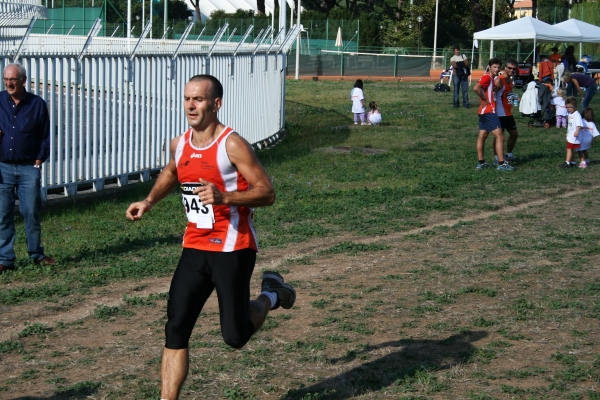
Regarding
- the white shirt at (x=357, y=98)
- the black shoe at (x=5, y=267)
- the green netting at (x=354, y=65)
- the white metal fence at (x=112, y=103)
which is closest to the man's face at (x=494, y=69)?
the white metal fence at (x=112, y=103)

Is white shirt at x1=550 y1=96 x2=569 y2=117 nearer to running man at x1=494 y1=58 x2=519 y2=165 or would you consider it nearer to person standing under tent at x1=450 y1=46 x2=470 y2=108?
person standing under tent at x1=450 y1=46 x2=470 y2=108

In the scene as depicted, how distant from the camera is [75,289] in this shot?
7.56 meters

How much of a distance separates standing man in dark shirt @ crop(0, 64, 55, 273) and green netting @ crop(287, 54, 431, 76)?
4145 cm

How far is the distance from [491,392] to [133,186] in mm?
8333

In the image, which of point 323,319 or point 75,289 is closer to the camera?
point 323,319

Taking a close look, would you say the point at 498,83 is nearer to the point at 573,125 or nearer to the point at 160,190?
the point at 573,125

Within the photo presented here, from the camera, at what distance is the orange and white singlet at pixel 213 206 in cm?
474

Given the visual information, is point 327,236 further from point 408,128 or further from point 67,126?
point 408,128

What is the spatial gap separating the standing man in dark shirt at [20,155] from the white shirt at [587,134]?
35.0ft

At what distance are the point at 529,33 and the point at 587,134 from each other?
12.2 meters

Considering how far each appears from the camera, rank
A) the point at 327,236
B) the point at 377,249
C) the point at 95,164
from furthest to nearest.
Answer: the point at 95,164
the point at 327,236
the point at 377,249

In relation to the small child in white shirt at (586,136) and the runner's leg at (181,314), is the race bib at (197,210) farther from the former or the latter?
the small child in white shirt at (586,136)

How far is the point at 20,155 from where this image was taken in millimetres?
8070

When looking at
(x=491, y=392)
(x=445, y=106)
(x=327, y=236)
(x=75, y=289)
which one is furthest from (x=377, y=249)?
(x=445, y=106)
